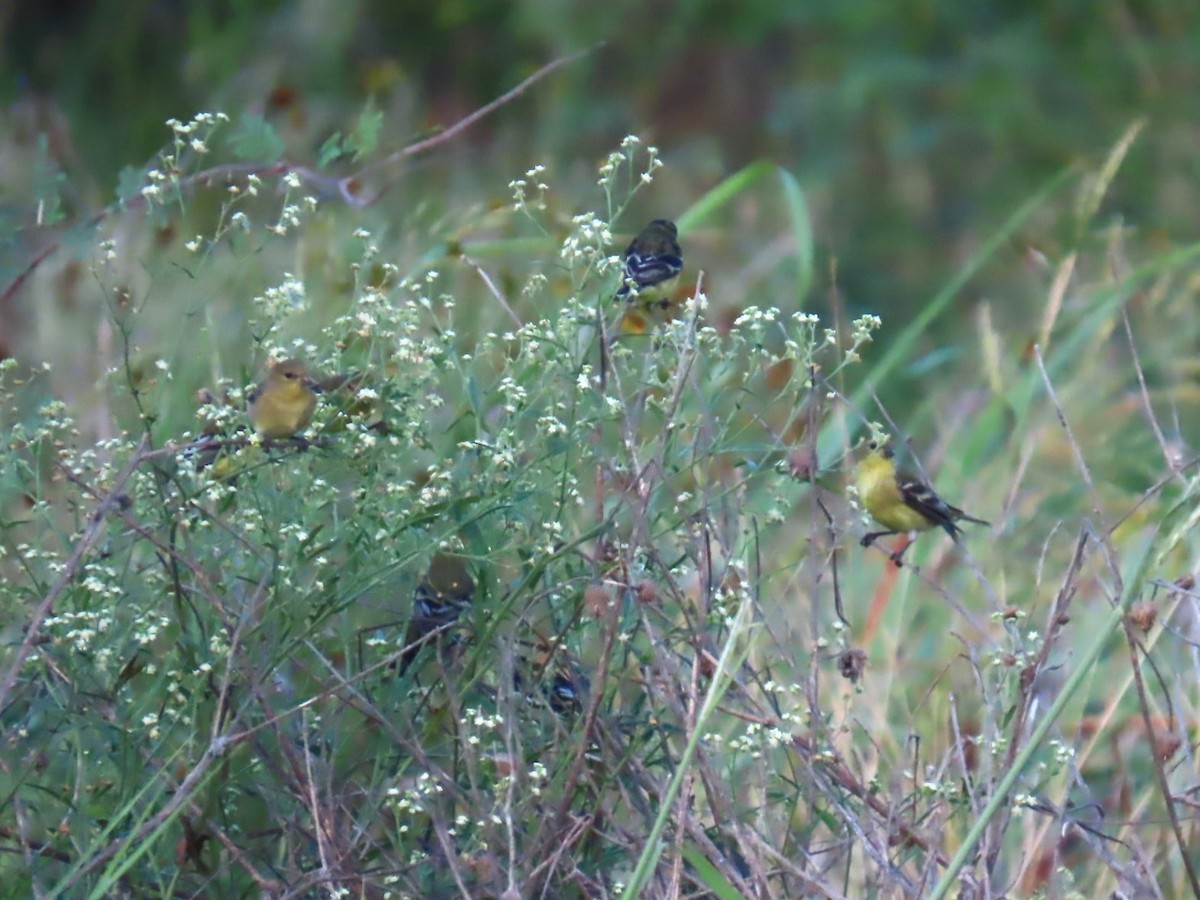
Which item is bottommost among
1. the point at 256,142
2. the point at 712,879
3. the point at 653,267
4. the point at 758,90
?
the point at 758,90

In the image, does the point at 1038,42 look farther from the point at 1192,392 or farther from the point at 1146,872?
the point at 1146,872

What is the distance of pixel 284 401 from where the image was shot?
2615mm

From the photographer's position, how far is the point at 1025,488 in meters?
5.65

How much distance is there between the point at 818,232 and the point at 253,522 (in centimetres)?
692

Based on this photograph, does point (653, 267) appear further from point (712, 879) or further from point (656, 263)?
point (712, 879)

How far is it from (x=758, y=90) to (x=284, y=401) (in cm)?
835

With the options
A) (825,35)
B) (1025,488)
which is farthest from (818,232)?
(1025,488)

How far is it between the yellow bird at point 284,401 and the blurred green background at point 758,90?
18.6 feet

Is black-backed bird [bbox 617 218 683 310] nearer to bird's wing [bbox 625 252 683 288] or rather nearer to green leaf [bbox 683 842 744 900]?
bird's wing [bbox 625 252 683 288]

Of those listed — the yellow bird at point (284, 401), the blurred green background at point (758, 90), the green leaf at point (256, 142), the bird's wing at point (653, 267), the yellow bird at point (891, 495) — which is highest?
the green leaf at point (256, 142)

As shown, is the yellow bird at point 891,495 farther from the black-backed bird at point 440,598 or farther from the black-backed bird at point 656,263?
the black-backed bird at point 440,598

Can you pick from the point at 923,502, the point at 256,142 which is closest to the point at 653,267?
the point at 256,142

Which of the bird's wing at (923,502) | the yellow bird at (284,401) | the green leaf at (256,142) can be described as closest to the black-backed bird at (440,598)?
the yellow bird at (284,401)

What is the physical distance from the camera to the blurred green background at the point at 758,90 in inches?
359
